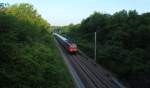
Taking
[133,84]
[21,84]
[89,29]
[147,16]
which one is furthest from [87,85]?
[89,29]

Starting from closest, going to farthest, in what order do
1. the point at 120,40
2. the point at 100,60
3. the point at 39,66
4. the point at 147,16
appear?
1. the point at 39,66
2. the point at 100,60
3. the point at 120,40
4. the point at 147,16

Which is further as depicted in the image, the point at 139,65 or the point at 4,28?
the point at 139,65

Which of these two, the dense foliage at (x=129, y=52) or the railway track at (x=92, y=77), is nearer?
the railway track at (x=92, y=77)

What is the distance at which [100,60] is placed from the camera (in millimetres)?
51844

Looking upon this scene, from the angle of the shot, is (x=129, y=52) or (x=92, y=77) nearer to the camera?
(x=92, y=77)

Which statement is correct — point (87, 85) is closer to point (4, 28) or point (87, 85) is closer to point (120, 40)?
point (4, 28)

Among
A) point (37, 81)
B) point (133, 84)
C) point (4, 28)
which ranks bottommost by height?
point (133, 84)

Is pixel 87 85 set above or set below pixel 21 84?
below

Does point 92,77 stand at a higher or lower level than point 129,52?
lower

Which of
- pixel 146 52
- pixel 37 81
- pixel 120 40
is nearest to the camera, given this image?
pixel 37 81

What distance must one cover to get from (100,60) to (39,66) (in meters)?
29.5

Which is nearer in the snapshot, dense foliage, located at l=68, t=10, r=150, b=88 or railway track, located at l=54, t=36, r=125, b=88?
railway track, located at l=54, t=36, r=125, b=88

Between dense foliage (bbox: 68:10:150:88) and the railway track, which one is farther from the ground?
dense foliage (bbox: 68:10:150:88)

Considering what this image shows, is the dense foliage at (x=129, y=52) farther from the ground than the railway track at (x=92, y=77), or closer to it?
farther from the ground
